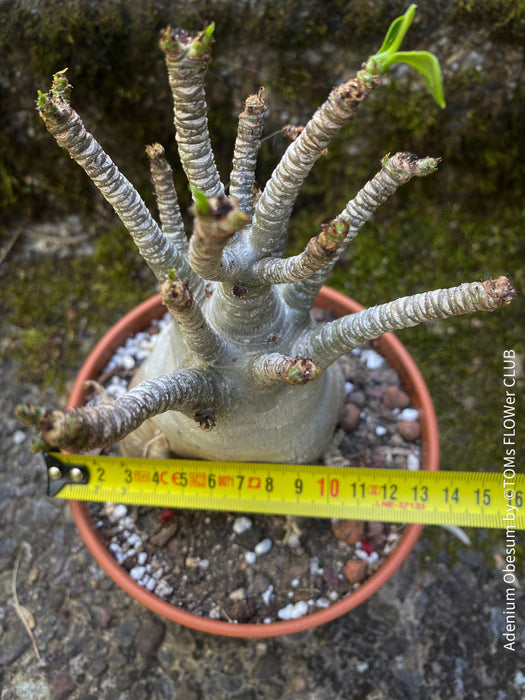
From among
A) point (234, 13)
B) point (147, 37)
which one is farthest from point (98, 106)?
point (234, 13)

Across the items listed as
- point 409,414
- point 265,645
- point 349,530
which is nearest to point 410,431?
point 409,414

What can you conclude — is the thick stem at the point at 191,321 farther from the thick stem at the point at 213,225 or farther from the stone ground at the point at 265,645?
the stone ground at the point at 265,645

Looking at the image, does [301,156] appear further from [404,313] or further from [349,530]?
[349,530]

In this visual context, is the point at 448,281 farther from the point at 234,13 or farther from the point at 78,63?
the point at 78,63

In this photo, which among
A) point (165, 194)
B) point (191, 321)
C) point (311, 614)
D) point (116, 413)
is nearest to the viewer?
point (116, 413)

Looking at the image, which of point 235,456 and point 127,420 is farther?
point 235,456

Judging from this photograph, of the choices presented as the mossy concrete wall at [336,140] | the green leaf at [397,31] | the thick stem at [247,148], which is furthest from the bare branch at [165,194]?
the mossy concrete wall at [336,140]
